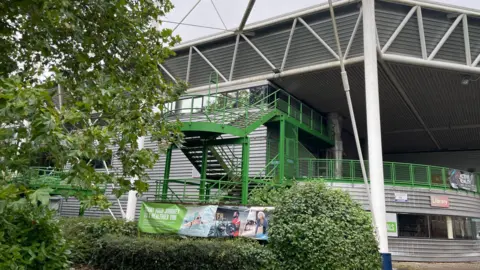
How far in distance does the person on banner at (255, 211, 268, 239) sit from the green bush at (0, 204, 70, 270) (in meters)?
7.27

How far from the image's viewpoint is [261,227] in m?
11.0

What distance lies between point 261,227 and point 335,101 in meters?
13.3

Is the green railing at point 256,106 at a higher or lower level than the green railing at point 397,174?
higher

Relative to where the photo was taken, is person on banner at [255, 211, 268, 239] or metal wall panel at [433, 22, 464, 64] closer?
person on banner at [255, 211, 268, 239]

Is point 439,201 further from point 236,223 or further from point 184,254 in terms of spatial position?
point 184,254

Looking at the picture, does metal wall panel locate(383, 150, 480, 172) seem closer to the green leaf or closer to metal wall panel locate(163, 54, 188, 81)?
metal wall panel locate(163, 54, 188, 81)

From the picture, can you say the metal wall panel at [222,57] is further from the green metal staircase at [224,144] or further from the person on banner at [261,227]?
the person on banner at [261,227]

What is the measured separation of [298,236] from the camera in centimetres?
996

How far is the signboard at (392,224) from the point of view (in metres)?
15.6

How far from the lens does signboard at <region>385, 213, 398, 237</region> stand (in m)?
15.6

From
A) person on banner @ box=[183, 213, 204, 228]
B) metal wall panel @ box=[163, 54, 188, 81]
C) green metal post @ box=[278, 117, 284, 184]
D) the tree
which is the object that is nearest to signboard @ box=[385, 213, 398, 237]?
green metal post @ box=[278, 117, 284, 184]

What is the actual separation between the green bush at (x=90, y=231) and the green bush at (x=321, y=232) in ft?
19.7

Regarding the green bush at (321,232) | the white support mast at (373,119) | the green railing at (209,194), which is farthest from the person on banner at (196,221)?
the white support mast at (373,119)

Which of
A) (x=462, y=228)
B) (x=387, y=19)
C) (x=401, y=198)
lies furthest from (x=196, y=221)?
(x=462, y=228)
